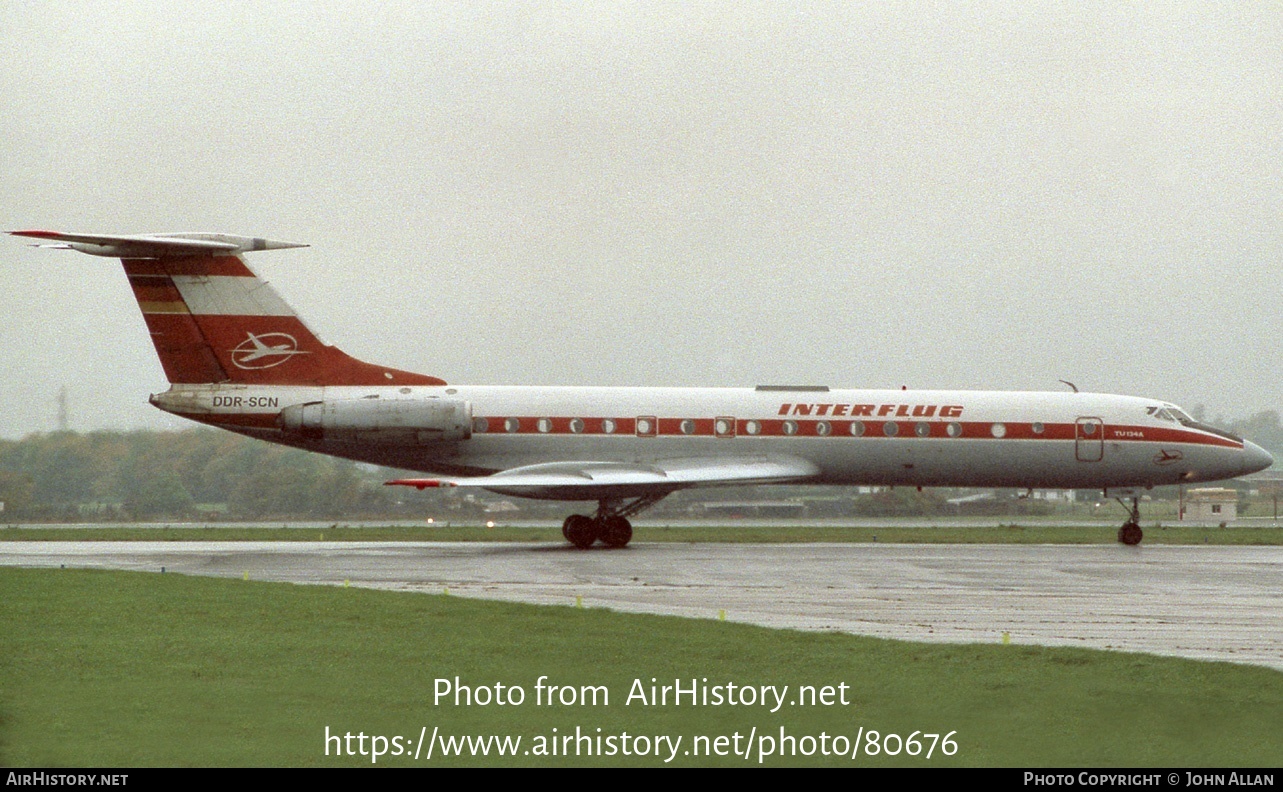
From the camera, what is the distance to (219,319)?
28.9 m

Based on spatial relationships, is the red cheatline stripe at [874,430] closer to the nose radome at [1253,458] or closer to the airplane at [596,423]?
the airplane at [596,423]

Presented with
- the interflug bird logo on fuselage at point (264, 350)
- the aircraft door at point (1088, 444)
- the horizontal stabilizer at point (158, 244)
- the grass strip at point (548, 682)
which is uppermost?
the horizontal stabilizer at point (158, 244)

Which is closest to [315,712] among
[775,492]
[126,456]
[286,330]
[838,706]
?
[838,706]

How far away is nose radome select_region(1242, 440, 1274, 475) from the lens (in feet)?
103

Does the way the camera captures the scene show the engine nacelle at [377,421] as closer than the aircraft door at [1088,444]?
Yes

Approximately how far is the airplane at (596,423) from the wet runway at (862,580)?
1.62m

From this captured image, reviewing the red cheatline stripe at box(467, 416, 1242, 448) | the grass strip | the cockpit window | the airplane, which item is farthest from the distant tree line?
the grass strip

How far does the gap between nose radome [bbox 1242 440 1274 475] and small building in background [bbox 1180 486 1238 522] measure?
→ 14274 millimetres

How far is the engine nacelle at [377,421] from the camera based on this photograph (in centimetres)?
2870

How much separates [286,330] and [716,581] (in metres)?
13.1

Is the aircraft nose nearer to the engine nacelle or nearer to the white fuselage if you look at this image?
the white fuselage

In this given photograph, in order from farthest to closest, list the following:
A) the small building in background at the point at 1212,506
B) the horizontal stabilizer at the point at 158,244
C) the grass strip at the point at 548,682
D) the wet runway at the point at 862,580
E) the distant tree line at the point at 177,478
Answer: the small building in background at the point at 1212,506 < the distant tree line at the point at 177,478 < the horizontal stabilizer at the point at 158,244 < the wet runway at the point at 862,580 < the grass strip at the point at 548,682

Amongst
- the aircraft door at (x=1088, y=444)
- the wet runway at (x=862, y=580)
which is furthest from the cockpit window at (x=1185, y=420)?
the wet runway at (x=862, y=580)
